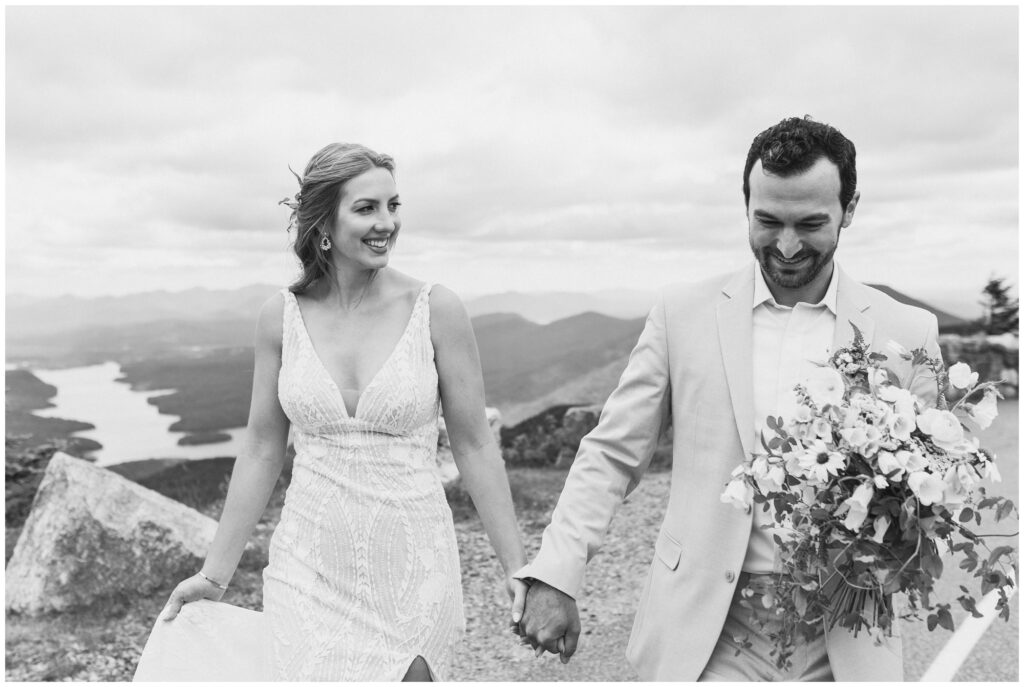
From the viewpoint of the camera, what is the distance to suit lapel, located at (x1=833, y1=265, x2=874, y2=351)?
10.4 feet

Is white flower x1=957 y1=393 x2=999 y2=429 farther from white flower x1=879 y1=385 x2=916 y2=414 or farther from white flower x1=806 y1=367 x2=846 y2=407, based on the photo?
white flower x1=806 y1=367 x2=846 y2=407

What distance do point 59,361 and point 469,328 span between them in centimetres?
967

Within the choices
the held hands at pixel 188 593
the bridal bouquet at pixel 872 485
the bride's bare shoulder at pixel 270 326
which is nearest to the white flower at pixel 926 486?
the bridal bouquet at pixel 872 485

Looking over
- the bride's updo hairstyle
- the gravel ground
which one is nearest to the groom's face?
the bride's updo hairstyle

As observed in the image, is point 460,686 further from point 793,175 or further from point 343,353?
point 793,175

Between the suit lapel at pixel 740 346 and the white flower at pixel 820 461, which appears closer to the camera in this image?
the white flower at pixel 820 461

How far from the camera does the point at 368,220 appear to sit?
4035mm

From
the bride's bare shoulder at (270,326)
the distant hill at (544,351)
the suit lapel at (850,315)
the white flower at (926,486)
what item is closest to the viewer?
the white flower at (926,486)

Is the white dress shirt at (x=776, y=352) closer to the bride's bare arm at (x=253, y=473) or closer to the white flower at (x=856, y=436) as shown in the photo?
the white flower at (x=856, y=436)

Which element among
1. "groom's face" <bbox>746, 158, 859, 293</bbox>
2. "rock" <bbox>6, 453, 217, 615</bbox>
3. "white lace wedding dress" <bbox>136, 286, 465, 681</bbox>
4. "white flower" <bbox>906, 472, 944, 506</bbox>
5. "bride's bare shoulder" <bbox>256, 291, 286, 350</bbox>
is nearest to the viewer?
"white flower" <bbox>906, 472, 944, 506</bbox>

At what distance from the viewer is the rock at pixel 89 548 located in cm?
756

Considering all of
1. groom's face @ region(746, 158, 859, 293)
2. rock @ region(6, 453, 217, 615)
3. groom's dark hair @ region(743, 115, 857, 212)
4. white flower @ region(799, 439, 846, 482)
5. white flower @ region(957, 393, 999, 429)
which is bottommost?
rock @ region(6, 453, 217, 615)

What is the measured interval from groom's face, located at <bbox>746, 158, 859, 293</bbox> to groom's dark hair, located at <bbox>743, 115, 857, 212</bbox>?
2 cm

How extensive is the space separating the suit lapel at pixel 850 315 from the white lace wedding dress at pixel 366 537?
5.18 ft
